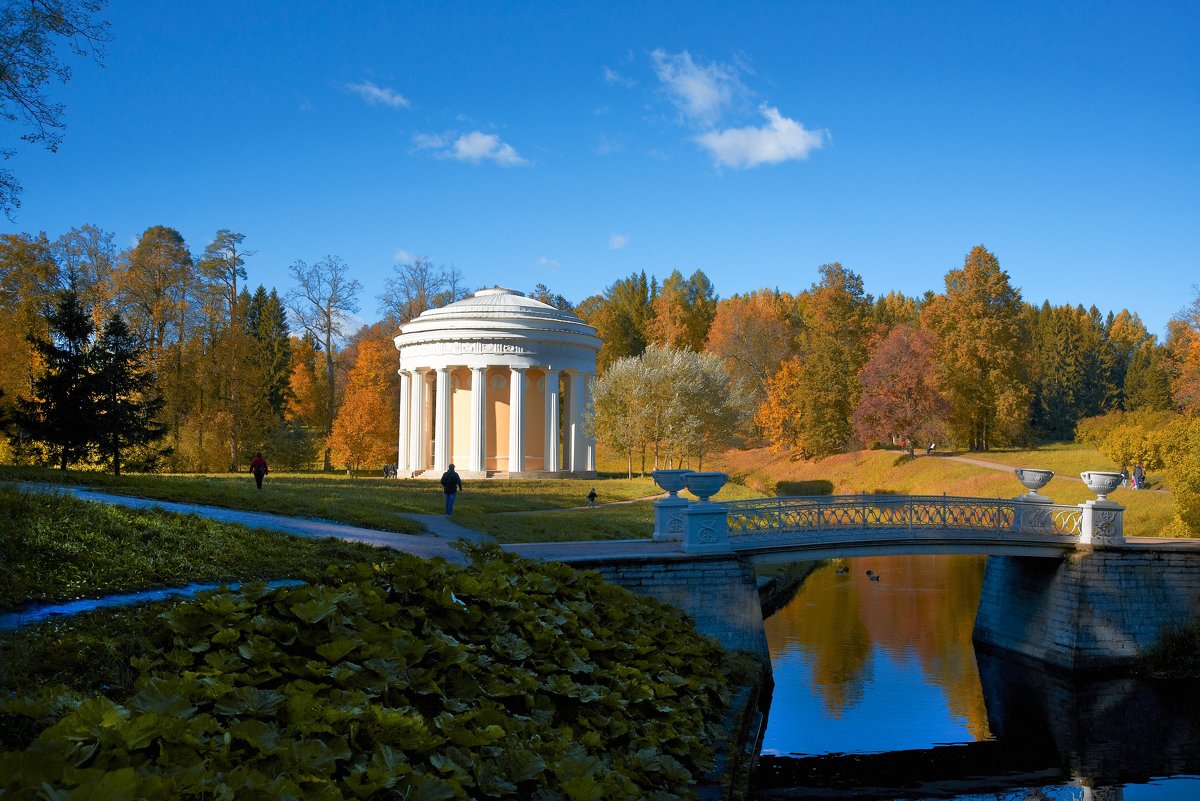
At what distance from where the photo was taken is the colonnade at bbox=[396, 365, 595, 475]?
4308 centimetres

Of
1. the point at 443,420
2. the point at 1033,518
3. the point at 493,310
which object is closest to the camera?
the point at 1033,518

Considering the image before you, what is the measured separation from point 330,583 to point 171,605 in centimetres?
147

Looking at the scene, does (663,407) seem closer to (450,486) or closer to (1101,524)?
(450,486)

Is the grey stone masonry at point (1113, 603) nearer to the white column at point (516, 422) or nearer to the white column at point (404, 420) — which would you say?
the white column at point (516, 422)

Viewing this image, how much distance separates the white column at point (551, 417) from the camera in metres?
44.4

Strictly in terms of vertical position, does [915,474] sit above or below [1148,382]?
below

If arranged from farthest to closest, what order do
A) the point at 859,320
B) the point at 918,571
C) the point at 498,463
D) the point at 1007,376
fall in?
the point at 859,320 → the point at 1007,376 → the point at 498,463 → the point at 918,571

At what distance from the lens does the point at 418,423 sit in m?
45.8

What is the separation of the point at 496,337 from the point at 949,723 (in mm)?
29915

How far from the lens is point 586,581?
13445mm

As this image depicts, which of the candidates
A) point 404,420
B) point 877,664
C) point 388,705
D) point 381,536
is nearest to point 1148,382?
point 404,420

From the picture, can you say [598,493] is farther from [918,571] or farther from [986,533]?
[986,533]

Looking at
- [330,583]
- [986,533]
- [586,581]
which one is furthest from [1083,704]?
[330,583]

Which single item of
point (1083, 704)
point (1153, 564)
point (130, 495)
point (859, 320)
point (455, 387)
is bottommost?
point (1083, 704)
